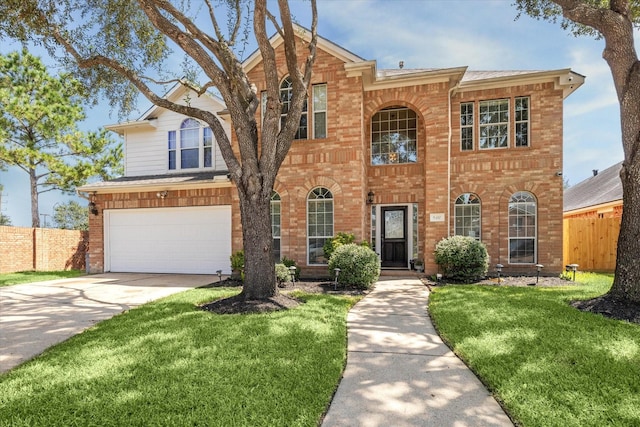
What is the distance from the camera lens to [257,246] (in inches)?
249

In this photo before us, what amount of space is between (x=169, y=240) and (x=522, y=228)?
484 inches

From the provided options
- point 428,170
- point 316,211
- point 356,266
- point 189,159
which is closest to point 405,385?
point 356,266

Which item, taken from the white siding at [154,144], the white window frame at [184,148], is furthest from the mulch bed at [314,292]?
the white siding at [154,144]

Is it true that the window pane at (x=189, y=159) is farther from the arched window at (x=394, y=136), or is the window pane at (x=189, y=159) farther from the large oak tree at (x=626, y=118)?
the large oak tree at (x=626, y=118)

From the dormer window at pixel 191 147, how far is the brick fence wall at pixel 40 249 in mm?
7395

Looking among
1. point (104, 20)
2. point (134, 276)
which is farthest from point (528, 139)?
point (134, 276)

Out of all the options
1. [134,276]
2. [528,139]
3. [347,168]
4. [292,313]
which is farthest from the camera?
[134,276]

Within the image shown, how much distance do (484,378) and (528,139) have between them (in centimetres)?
986

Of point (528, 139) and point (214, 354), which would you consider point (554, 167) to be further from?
point (214, 354)

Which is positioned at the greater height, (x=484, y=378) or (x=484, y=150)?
(x=484, y=150)

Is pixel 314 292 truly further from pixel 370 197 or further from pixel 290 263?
pixel 370 197

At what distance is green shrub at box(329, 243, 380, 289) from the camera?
823 centimetres

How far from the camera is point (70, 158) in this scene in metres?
15.7

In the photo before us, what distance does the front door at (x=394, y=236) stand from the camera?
11.2 m
